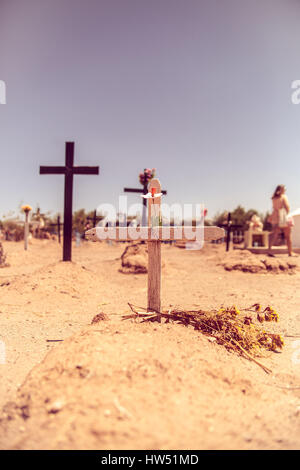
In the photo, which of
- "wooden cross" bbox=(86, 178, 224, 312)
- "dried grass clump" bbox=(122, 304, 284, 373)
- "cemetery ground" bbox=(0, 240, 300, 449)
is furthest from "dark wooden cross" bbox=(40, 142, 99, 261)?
"dried grass clump" bbox=(122, 304, 284, 373)

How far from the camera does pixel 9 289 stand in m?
5.91

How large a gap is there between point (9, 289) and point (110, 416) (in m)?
4.88

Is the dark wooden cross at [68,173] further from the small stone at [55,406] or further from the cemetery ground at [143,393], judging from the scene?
the small stone at [55,406]

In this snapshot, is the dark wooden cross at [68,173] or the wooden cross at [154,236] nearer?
the wooden cross at [154,236]

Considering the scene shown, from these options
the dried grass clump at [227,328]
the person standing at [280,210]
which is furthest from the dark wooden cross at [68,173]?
the person standing at [280,210]

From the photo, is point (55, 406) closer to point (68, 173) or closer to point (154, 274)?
point (154, 274)

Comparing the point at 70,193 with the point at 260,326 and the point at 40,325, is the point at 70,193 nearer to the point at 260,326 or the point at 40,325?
the point at 40,325

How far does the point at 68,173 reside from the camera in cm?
766

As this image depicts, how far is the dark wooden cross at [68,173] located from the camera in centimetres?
760

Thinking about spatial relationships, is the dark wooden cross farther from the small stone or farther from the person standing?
the person standing

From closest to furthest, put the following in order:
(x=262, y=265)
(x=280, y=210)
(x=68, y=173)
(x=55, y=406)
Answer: (x=55, y=406)
(x=68, y=173)
(x=262, y=265)
(x=280, y=210)

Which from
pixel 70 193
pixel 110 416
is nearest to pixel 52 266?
pixel 70 193

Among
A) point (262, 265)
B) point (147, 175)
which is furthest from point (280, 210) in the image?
point (147, 175)

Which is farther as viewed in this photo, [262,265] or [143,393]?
[262,265]
